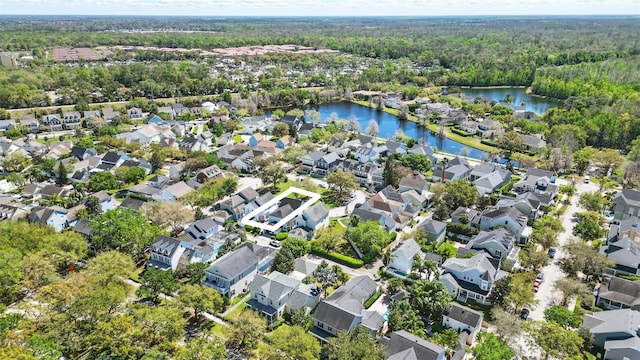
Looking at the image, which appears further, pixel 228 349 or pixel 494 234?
pixel 494 234

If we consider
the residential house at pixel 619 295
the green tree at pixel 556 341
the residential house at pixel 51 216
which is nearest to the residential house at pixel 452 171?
the residential house at pixel 619 295

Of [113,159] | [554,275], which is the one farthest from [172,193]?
[554,275]

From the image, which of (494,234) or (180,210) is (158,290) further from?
(494,234)

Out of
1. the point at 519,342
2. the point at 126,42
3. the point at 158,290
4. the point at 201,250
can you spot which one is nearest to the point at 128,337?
the point at 158,290

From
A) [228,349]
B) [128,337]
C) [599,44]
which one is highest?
[599,44]

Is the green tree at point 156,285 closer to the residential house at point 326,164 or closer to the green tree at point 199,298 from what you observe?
the green tree at point 199,298

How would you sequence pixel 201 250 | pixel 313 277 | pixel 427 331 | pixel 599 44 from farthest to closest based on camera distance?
pixel 599 44
pixel 201 250
pixel 313 277
pixel 427 331

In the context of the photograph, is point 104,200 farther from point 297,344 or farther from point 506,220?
point 506,220

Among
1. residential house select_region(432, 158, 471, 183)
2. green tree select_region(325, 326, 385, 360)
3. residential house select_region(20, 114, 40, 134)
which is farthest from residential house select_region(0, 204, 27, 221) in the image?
residential house select_region(432, 158, 471, 183)
